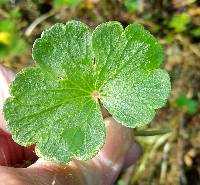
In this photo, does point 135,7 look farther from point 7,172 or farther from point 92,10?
point 7,172

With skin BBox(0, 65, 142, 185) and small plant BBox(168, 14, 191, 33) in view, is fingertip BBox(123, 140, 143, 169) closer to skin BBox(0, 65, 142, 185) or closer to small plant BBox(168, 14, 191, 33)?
skin BBox(0, 65, 142, 185)

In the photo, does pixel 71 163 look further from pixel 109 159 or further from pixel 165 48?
pixel 165 48

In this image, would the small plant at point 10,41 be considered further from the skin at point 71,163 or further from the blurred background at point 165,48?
the skin at point 71,163

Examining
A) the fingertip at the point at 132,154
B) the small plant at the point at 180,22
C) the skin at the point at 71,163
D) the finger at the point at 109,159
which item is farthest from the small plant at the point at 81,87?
the small plant at the point at 180,22

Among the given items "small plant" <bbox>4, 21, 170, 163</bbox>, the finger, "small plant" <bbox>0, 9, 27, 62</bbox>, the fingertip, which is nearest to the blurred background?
"small plant" <bbox>0, 9, 27, 62</bbox>

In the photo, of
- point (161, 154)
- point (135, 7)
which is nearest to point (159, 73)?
point (161, 154)
